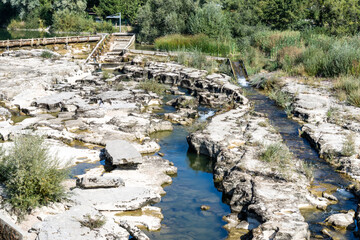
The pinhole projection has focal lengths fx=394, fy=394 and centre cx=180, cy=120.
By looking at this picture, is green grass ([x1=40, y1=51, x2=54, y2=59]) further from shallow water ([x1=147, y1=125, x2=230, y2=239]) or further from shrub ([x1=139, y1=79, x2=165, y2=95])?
shallow water ([x1=147, y1=125, x2=230, y2=239])

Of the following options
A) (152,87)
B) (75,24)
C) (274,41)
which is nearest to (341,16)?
(274,41)

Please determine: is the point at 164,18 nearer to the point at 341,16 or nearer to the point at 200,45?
the point at 200,45

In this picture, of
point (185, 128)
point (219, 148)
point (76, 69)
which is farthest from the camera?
point (76, 69)

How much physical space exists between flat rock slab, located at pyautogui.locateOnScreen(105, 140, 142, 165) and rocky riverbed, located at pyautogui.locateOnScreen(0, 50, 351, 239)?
2 cm

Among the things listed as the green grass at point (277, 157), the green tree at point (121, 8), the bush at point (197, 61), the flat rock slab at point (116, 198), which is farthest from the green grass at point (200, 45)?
the green tree at point (121, 8)

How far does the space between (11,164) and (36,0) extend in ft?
150

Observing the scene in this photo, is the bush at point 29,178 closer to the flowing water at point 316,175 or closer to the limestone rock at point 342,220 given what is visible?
the flowing water at point 316,175

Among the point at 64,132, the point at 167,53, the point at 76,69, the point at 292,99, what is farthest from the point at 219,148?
the point at 167,53

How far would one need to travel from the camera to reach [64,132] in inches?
423

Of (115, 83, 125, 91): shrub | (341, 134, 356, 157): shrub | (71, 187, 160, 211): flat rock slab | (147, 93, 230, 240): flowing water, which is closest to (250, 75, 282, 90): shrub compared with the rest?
(115, 83, 125, 91): shrub

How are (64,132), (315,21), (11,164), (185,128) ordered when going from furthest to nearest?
(315,21) → (185,128) → (64,132) → (11,164)

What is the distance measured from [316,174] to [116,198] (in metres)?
4.54

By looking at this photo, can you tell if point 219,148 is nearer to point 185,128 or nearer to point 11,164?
point 185,128

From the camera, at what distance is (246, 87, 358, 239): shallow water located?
7.00 metres
